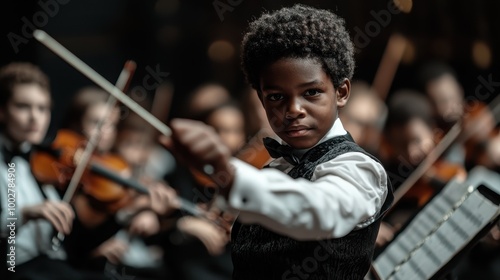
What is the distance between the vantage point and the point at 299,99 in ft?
3.26

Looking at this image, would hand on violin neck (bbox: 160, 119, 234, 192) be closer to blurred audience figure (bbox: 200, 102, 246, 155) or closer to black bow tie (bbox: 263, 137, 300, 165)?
black bow tie (bbox: 263, 137, 300, 165)

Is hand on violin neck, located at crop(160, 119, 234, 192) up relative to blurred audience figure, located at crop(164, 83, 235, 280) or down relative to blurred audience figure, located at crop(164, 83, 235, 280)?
up

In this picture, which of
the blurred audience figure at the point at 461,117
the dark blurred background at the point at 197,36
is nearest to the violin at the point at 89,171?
the dark blurred background at the point at 197,36

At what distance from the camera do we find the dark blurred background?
10.1 ft

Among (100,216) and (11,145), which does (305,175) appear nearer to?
(11,145)

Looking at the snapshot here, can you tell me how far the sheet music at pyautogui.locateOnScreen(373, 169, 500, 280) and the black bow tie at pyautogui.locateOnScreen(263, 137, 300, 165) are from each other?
24 centimetres

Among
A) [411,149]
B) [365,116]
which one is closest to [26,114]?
[365,116]

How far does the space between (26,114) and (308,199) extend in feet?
7.02

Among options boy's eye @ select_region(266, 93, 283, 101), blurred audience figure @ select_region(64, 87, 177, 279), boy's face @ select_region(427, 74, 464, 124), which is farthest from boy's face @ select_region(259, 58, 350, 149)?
boy's face @ select_region(427, 74, 464, 124)

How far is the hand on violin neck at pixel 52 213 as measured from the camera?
2656 millimetres

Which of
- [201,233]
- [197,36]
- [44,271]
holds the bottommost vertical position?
[44,271]

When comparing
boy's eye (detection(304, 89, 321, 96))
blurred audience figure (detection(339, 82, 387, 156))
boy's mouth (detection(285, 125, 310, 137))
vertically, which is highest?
boy's eye (detection(304, 89, 321, 96))

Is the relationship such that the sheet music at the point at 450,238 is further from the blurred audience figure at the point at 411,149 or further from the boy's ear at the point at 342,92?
the blurred audience figure at the point at 411,149

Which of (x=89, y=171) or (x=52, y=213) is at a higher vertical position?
(x=89, y=171)
